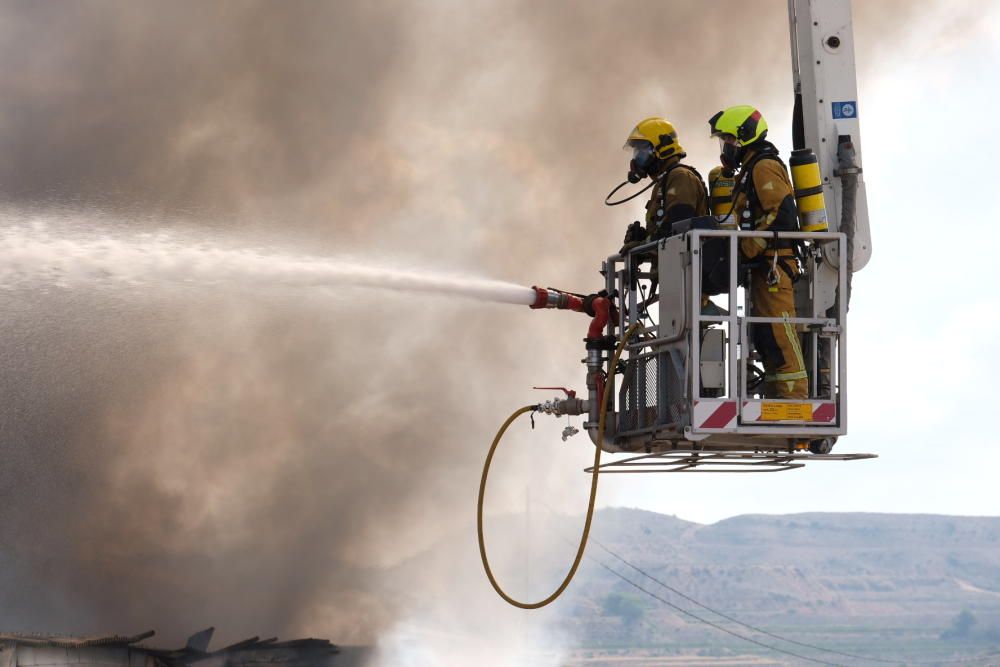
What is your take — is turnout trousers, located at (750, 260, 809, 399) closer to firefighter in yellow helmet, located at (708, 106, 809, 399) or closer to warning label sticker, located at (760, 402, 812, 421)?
firefighter in yellow helmet, located at (708, 106, 809, 399)

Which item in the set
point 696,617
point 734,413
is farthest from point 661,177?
point 696,617

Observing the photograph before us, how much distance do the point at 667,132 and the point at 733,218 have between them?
0.95 m

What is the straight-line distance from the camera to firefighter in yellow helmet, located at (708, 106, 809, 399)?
11797 millimetres

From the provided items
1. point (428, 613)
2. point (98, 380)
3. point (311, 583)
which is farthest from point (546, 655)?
point (98, 380)

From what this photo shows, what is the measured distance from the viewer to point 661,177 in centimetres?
1268

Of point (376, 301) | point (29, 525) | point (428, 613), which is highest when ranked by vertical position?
point (376, 301)

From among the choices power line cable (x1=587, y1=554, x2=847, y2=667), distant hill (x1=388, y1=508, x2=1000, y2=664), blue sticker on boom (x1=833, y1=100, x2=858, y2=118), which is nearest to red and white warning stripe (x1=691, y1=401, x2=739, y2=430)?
blue sticker on boom (x1=833, y1=100, x2=858, y2=118)

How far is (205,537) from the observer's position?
32344mm

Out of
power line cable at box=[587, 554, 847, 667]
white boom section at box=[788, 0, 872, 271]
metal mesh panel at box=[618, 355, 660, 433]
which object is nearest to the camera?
metal mesh panel at box=[618, 355, 660, 433]

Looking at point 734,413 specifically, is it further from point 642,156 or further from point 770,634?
point 770,634

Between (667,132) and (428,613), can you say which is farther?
(428,613)

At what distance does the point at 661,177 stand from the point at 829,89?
193 centimetres

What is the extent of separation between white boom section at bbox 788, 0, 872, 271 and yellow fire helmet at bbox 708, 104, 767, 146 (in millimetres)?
1325

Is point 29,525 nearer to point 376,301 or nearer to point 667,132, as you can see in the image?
point 376,301
